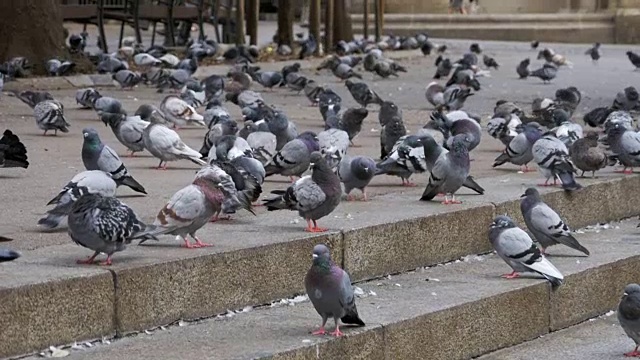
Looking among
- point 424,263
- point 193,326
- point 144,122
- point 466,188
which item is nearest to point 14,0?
point 144,122

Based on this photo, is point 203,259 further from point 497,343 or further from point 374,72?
point 374,72

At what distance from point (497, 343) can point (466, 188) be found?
187 centimetres

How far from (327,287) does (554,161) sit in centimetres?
347

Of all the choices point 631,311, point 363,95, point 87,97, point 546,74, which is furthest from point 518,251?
point 546,74

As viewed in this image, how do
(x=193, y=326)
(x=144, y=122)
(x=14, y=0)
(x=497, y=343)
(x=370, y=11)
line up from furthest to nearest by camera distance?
(x=370, y=11) → (x=14, y=0) → (x=144, y=122) → (x=497, y=343) → (x=193, y=326)

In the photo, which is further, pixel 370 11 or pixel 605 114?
pixel 370 11

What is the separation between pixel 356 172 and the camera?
793 cm

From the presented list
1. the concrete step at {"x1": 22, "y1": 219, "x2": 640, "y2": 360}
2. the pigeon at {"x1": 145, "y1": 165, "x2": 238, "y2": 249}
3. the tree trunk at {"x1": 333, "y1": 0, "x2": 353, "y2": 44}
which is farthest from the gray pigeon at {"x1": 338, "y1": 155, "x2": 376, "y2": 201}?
the tree trunk at {"x1": 333, "y1": 0, "x2": 353, "y2": 44}

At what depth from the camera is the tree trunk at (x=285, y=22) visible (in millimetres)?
22016

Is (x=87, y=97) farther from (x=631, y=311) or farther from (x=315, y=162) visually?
(x=631, y=311)

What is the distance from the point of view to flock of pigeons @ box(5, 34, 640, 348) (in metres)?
5.88

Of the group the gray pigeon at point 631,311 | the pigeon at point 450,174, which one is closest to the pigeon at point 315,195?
the pigeon at point 450,174

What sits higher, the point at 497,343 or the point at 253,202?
the point at 253,202

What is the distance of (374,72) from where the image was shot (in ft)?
65.3
